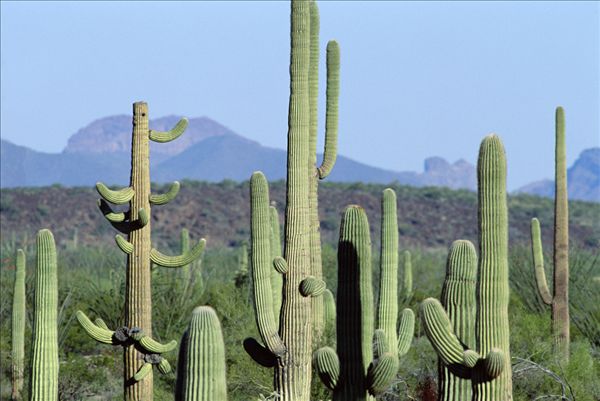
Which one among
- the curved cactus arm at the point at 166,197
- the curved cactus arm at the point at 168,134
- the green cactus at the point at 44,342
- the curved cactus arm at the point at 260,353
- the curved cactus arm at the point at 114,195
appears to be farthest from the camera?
the curved cactus arm at the point at 168,134

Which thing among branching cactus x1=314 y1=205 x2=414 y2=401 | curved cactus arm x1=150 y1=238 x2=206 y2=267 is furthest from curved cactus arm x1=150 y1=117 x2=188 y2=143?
branching cactus x1=314 y1=205 x2=414 y2=401

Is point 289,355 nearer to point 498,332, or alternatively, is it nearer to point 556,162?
point 498,332

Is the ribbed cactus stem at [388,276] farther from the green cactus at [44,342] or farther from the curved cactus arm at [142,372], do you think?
the green cactus at [44,342]

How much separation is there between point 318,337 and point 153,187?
136 feet

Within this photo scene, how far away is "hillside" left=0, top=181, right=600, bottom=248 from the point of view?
52.0m

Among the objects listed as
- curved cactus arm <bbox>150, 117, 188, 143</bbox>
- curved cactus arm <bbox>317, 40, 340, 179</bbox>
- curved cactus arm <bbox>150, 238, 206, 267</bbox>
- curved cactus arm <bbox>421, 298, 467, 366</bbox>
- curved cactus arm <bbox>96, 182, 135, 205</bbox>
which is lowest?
curved cactus arm <bbox>421, 298, 467, 366</bbox>

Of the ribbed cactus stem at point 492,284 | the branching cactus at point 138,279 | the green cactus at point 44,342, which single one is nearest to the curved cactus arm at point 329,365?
the ribbed cactus stem at point 492,284

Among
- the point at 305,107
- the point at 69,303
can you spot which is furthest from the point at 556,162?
the point at 69,303

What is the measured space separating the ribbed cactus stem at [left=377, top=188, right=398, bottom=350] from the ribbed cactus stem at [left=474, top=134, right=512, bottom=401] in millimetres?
3127

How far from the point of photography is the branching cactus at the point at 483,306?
8180mm

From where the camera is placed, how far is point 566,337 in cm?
1599

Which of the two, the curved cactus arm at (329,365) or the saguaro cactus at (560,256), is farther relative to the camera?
the saguaro cactus at (560,256)

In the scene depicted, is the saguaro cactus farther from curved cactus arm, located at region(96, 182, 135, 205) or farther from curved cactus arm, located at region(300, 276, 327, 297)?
curved cactus arm, located at region(96, 182, 135, 205)

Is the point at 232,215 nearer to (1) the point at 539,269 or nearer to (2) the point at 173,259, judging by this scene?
(1) the point at 539,269
